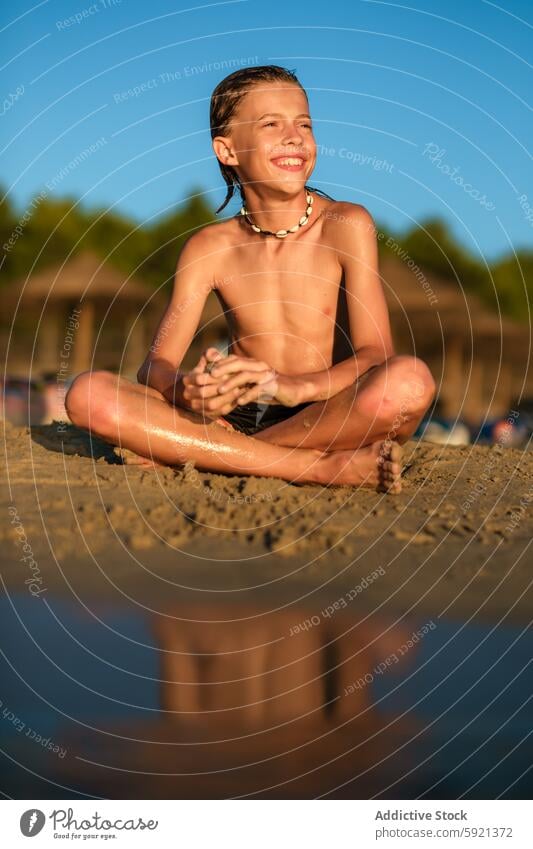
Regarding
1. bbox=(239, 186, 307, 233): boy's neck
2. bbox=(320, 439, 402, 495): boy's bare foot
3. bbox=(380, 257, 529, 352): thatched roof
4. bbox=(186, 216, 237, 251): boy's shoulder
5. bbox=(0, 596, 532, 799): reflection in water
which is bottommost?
bbox=(0, 596, 532, 799): reflection in water

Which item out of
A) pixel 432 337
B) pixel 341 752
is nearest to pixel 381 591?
pixel 341 752

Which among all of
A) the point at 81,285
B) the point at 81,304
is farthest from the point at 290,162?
the point at 81,304

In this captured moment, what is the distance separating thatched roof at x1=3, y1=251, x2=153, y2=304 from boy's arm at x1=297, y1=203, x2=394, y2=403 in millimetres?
10234

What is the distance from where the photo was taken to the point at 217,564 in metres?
2.43

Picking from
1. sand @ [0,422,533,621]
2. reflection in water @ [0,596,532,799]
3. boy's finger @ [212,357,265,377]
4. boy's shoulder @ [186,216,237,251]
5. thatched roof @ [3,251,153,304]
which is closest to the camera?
reflection in water @ [0,596,532,799]

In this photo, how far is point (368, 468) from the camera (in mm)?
3121

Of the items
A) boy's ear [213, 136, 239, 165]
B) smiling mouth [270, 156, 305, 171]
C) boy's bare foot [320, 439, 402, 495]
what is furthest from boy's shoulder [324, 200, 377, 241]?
boy's bare foot [320, 439, 402, 495]

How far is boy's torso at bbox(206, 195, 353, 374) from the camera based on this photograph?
3561 mm

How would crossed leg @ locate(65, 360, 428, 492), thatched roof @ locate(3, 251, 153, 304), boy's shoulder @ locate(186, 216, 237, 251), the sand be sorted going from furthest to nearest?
thatched roof @ locate(3, 251, 153, 304) → boy's shoulder @ locate(186, 216, 237, 251) → crossed leg @ locate(65, 360, 428, 492) → the sand

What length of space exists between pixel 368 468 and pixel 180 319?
2.92 feet

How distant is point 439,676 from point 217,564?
76cm

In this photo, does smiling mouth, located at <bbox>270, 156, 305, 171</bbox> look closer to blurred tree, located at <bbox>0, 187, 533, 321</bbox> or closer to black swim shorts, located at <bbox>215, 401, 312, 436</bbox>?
black swim shorts, located at <bbox>215, 401, 312, 436</bbox>

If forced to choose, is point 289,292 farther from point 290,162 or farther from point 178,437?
point 178,437
